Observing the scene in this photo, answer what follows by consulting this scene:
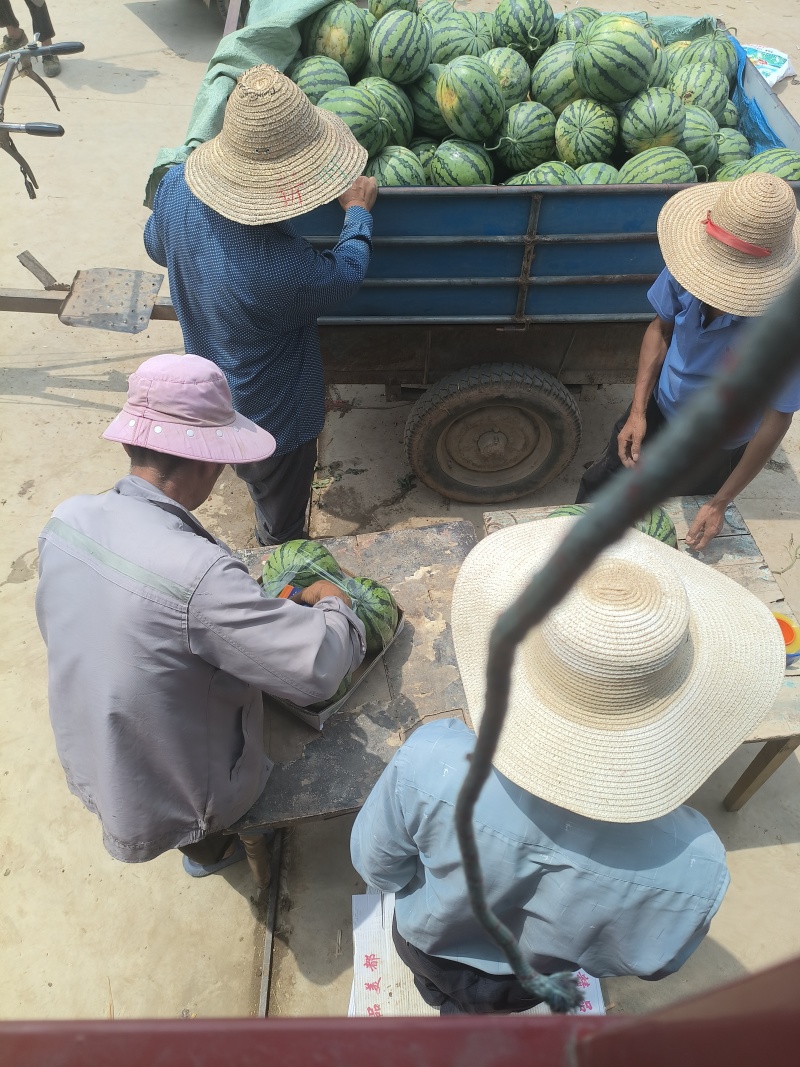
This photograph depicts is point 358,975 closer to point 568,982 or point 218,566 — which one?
point 218,566

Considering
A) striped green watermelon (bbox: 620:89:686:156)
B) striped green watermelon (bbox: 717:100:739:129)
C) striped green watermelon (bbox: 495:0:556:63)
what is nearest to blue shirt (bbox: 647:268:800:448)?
striped green watermelon (bbox: 620:89:686:156)

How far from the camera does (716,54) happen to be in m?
4.00

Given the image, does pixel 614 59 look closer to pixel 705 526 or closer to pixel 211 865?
pixel 705 526

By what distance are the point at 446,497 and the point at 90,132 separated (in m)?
5.92

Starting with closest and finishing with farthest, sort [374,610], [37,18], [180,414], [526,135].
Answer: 1. [180,414]
2. [374,610]
3. [526,135]
4. [37,18]

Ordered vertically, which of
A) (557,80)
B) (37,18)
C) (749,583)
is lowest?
(749,583)

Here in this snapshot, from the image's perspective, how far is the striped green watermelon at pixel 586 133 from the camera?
3.58m

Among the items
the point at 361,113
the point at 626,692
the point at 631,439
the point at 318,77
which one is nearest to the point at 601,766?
the point at 626,692

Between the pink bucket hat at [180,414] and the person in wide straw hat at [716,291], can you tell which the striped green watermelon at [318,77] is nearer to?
the person in wide straw hat at [716,291]

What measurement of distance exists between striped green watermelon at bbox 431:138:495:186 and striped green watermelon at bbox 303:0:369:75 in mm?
764

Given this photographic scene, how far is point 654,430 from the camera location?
11.5ft

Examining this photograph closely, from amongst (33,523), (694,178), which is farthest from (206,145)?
(33,523)

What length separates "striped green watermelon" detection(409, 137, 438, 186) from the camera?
3.60m

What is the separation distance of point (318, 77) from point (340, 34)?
1.08ft
